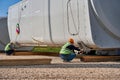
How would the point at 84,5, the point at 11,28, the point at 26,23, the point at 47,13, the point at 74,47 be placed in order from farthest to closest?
the point at 11,28
the point at 26,23
the point at 47,13
the point at 74,47
the point at 84,5

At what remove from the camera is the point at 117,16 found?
1309cm

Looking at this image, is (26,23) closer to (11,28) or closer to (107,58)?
(11,28)

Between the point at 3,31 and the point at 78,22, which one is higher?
the point at 78,22

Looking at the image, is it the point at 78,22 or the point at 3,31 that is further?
the point at 3,31

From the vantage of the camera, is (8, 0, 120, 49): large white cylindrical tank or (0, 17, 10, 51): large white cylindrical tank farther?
(0, 17, 10, 51): large white cylindrical tank

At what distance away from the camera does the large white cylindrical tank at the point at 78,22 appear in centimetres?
1281

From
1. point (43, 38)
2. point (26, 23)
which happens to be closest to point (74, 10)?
point (43, 38)

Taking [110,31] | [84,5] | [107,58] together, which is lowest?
[107,58]

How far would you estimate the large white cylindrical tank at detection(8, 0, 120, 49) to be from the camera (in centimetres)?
1281

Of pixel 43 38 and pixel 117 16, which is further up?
pixel 117 16

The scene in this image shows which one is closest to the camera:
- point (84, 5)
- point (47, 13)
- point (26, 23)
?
point (84, 5)

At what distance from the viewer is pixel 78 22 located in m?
13.4

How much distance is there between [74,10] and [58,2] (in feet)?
5.62

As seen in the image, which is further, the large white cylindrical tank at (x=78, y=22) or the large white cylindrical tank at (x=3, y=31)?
the large white cylindrical tank at (x=3, y=31)
